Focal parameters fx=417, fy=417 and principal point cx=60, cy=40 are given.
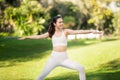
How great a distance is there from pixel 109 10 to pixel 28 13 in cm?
777

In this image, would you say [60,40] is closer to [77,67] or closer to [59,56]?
[59,56]

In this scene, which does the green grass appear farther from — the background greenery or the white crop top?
the white crop top

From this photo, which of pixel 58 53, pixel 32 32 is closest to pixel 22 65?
pixel 58 53

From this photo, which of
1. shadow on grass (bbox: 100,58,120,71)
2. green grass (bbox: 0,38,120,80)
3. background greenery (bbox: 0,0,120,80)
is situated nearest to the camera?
green grass (bbox: 0,38,120,80)

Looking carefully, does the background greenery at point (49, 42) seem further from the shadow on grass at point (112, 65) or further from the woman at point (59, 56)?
the woman at point (59, 56)

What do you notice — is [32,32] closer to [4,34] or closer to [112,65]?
[4,34]

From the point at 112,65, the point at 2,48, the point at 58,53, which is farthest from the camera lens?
the point at 2,48

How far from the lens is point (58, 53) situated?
8.54 m

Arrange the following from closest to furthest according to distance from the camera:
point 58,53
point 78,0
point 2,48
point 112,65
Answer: point 58,53 → point 112,65 → point 2,48 → point 78,0

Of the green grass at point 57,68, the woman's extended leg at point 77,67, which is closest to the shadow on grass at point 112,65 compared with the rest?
the green grass at point 57,68

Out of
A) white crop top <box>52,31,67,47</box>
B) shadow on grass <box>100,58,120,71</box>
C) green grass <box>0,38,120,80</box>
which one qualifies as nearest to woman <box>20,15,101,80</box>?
white crop top <box>52,31,67,47</box>

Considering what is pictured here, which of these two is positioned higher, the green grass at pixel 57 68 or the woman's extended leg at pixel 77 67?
the woman's extended leg at pixel 77 67

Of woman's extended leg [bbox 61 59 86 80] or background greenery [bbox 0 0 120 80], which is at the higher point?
woman's extended leg [bbox 61 59 86 80]

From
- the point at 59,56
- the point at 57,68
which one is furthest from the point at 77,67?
the point at 57,68
